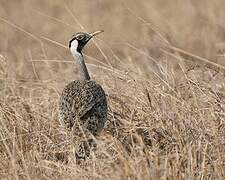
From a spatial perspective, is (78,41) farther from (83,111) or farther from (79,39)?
(83,111)

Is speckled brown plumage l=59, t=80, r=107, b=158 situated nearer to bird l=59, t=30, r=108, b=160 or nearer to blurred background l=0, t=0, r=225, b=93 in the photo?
bird l=59, t=30, r=108, b=160

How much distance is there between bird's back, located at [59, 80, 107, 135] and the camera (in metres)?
4.93

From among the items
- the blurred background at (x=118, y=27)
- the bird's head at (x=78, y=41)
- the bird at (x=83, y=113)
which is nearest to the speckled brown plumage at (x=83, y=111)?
the bird at (x=83, y=113)

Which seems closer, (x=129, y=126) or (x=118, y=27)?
(x=129, y=126)

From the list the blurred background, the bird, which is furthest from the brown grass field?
the blurred background

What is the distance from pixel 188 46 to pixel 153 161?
20.9ft

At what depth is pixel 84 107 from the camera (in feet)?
16.3

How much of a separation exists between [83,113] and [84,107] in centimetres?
5

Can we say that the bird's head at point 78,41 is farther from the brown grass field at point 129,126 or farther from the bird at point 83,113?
the bird at point 83,113

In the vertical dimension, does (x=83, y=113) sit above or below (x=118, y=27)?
above

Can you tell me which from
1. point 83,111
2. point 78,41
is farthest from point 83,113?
A: point 78,41

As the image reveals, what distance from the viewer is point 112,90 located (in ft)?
18.7

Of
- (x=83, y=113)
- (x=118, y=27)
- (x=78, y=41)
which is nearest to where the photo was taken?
(x=83, y=113)

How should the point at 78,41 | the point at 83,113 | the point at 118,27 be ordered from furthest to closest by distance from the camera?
the point at 118,27 < the point at 78,41 < the point at 83,113
